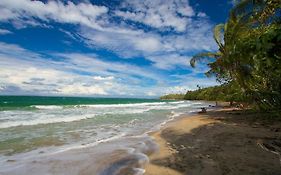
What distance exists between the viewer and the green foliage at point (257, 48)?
4.62 metres

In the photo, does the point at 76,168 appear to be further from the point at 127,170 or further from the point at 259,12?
the point at 259,12

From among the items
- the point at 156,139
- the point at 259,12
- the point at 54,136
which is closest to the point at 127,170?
the point at 156,139

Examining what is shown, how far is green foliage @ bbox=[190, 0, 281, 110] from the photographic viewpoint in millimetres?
4625

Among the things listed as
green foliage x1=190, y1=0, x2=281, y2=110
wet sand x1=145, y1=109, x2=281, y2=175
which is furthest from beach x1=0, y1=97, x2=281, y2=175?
green foliage x1=190, y1=0, x2=281, y2=110

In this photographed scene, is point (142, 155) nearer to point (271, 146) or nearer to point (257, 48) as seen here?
point (271, 146)

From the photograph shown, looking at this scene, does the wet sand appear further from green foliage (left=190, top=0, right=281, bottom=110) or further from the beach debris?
green foliage (left=190, top=0, right=281, bottom=110)

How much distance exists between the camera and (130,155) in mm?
8055

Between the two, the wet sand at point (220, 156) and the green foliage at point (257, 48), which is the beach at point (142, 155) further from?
the green foliage at point (257, 48)

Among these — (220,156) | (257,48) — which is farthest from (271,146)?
(257,48)

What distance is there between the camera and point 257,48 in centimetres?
457

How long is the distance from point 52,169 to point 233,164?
4.43 m

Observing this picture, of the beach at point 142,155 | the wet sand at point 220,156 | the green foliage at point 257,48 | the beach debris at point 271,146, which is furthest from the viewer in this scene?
the beach debris at point 271,146

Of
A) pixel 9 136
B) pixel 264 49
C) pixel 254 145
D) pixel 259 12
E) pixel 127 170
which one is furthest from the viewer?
pixel 9 136

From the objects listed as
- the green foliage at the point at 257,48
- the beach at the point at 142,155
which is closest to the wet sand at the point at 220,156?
the beach at the point at 142,155
